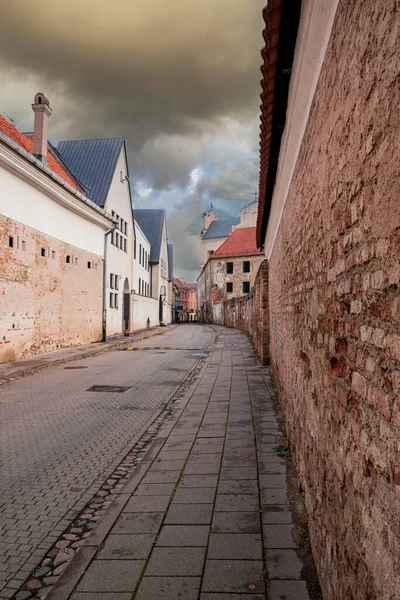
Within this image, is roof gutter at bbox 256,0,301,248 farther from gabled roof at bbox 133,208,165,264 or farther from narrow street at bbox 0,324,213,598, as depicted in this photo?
gabled roof at bbox 133,208,165,264

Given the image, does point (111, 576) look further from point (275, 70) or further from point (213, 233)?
point (213, 233)

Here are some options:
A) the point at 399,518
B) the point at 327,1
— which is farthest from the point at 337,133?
the point at 399,518

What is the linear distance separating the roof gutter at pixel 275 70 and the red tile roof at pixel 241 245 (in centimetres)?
4566

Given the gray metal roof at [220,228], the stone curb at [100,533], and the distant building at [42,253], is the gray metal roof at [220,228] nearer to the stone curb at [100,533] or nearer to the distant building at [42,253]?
the distant building at [42,253]

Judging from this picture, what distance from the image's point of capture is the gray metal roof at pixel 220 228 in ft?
236

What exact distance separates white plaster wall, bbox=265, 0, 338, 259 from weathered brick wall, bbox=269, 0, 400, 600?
0.53 ft

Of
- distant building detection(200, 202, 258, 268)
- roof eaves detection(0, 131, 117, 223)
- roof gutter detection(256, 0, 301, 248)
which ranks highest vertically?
distant building detection(200, 202, 258, 268)

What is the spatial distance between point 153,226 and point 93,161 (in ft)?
69.1

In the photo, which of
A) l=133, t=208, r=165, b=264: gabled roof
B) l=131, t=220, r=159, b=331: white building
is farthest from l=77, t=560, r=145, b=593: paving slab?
l=133, t=208, r=165, b=264: gabled roof

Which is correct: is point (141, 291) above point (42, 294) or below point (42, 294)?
above

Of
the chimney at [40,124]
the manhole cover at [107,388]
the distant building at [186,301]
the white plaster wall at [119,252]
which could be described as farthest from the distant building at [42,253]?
the distant building at [186,301]

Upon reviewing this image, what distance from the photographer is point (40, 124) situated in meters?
16.8

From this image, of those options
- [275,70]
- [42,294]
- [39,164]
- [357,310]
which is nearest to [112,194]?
[39,164]

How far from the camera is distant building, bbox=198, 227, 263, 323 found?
5116cm
